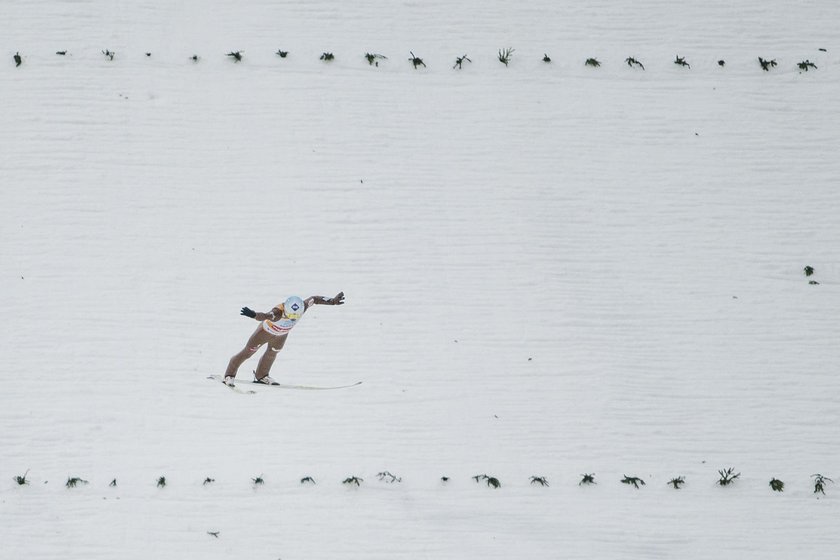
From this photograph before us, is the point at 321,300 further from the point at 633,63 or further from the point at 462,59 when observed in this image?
the point at 633,63

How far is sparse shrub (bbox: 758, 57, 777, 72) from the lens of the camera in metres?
15.1

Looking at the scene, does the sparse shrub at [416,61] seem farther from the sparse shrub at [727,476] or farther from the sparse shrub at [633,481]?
the sparse shrub at [727,476]

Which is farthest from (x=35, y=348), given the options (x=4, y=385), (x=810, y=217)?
(x=810, y=217)

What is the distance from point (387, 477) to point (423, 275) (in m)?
2.61

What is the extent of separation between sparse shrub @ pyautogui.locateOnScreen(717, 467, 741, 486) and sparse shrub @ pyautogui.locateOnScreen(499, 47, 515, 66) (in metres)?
6.08

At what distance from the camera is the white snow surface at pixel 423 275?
530 inches

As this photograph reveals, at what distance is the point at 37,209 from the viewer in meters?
14.3

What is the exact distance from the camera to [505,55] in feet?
49.2

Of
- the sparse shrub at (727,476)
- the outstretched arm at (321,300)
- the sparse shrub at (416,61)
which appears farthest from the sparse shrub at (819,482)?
the sparse shrub at (416,61)

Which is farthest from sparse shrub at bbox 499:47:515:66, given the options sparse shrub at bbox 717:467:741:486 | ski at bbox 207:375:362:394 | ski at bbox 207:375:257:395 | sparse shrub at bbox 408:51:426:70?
sparse shrub at bbox 717:467:741:486

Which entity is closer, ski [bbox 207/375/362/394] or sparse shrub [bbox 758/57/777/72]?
ski [bbox 207/375/362/394]

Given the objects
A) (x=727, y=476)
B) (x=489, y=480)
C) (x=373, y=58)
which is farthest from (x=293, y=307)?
(x=727, y=476)

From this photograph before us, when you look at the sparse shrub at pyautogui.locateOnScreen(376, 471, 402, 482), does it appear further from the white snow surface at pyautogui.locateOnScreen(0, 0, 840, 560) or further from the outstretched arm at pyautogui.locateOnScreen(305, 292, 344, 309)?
the outstretched arm at pyautogui.locateOnScreen(305, 292, 344, 309)

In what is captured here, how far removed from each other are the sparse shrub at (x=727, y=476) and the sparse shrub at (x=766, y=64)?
5.51m
